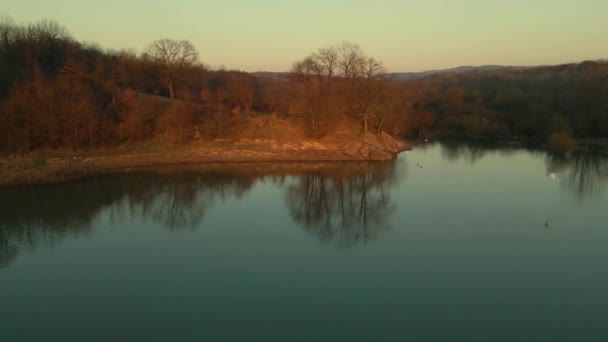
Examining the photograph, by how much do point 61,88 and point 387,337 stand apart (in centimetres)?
2287

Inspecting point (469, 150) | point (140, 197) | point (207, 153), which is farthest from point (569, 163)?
point (140, 197)

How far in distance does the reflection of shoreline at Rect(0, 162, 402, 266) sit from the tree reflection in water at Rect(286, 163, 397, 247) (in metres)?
0.22

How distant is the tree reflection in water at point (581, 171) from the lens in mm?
18820

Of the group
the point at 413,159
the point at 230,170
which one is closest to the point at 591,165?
the point at 413,159

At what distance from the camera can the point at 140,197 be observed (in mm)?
16203

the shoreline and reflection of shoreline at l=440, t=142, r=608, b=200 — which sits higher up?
the shoreline

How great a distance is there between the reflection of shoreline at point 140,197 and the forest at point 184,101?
4.66 metres

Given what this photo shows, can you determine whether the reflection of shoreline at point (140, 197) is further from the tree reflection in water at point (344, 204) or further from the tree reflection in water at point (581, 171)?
the tree reflection in water at point (581, 171)

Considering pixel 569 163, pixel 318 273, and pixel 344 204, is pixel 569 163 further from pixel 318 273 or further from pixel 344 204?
pixel 318 273

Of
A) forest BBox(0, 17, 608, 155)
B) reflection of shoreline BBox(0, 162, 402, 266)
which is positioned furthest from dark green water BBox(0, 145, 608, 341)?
forest BBox(0, 17, 608, 155)

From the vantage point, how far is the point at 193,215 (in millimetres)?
14391

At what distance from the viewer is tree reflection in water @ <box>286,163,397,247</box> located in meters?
13.0

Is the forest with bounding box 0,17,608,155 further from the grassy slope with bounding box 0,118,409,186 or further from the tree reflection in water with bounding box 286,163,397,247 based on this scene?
the tree reflection in water with bounding box 286,163,397,247

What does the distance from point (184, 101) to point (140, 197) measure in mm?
11965
